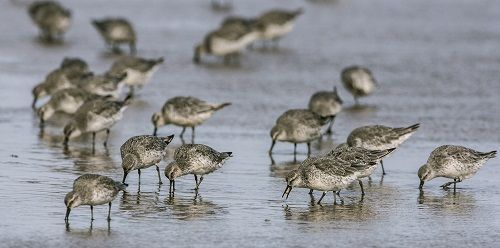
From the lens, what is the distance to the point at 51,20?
107 ft

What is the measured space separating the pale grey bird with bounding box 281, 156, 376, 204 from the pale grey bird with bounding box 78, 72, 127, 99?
8.78 meters

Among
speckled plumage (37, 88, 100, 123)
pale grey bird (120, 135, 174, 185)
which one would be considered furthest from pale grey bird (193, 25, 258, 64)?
pale grey bird (120, 135, 174, 185)

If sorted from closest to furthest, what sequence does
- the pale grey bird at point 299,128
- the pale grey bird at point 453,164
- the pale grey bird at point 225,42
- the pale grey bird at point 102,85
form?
the pale grey bird at point 453,164 < the pale grey bird at point 299,128 < the pale grey bird at point 102,85 < the pale grey bird at point 225,42

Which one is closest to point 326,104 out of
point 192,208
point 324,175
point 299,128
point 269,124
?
point 269,124

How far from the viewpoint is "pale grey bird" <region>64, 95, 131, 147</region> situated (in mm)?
18562

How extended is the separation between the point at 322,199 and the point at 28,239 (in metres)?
4.45

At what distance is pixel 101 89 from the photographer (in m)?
22.6

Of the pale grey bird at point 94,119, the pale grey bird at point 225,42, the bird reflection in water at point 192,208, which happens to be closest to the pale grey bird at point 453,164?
the bird reflection in water at point 192,208

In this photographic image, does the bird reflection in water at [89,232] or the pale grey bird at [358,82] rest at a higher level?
the pale grey bird at [358,82]

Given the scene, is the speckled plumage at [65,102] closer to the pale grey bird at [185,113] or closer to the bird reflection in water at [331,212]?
the pale grey bird at [185,113]

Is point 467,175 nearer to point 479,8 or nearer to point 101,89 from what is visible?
point 101,89

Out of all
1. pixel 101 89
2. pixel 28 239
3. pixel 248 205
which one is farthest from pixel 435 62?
pixel 28 239

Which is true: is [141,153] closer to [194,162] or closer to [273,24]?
[194,162]

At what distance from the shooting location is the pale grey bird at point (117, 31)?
1207 inches
